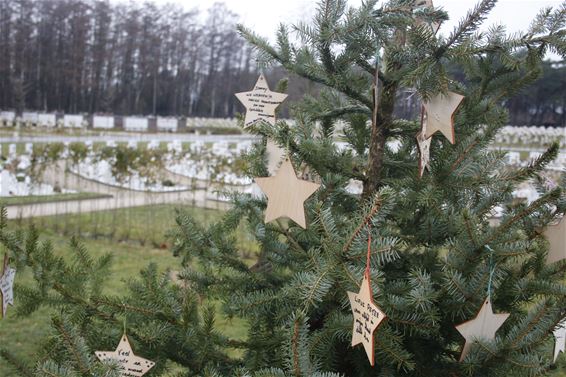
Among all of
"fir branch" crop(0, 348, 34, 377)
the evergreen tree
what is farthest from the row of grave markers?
"fir branch" crop(0, 348, 34, 377)

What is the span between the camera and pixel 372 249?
1392 millimetres

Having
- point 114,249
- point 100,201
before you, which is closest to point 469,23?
point 114,249

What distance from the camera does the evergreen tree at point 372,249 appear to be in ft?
4.82

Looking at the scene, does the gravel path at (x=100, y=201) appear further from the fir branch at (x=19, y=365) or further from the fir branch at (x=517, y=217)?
the fir branch at (x=517, y=217)

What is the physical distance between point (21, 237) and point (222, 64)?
→ 50.2 metres

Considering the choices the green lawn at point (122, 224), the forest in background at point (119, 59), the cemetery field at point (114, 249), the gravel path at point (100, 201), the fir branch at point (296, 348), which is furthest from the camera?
the forest in background at point (119, 59)

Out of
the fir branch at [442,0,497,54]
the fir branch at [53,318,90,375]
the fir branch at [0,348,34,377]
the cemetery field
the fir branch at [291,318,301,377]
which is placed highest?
the fir branch at [442,0,497,54]

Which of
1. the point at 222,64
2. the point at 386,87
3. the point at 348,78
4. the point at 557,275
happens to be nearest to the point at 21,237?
the point at 348,78

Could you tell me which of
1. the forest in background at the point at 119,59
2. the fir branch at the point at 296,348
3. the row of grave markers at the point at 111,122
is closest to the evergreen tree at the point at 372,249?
the fir branch at the point at 296,348

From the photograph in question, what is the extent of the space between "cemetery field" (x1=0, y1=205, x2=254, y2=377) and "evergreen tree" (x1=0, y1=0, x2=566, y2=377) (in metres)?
3.50

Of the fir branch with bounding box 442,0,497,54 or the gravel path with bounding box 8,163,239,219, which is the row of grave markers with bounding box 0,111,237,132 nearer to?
the gravel path with bounding box 8,163,239,219

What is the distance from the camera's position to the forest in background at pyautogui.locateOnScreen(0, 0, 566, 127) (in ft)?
132

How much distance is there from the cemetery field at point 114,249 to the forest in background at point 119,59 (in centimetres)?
3057

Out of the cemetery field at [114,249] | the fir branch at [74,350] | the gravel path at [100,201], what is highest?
the fir branch at [74,350]
